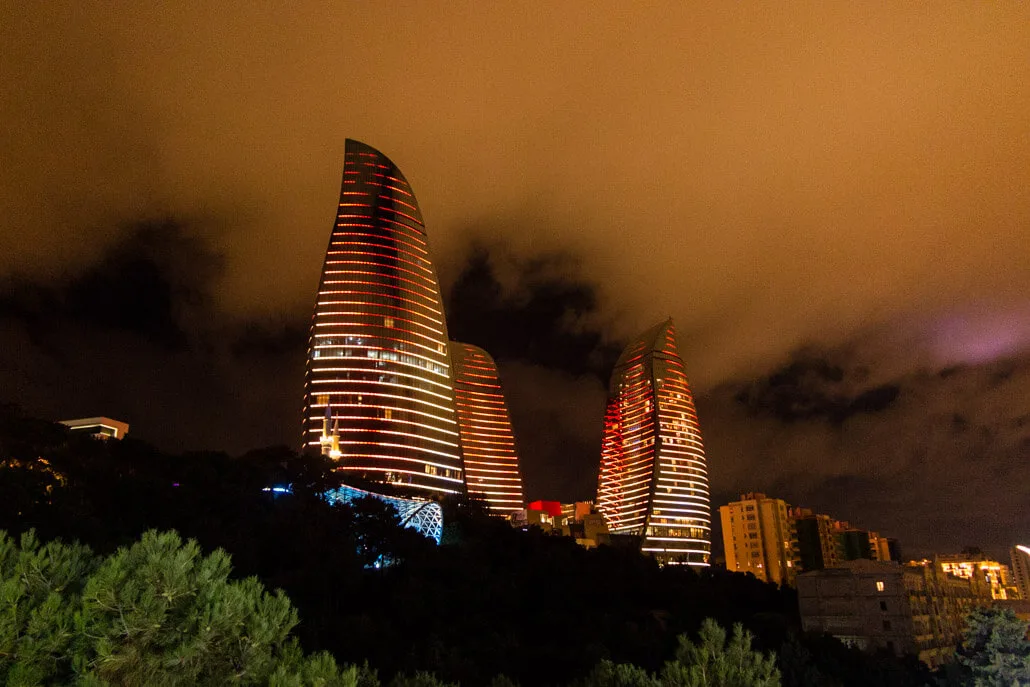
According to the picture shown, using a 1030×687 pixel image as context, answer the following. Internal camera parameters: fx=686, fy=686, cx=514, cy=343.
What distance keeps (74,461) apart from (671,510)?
157 meters

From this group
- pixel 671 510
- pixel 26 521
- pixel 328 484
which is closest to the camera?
pixel 26 521

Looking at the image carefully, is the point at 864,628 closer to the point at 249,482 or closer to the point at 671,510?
the point at 249,482

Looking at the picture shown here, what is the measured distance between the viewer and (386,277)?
486 ft

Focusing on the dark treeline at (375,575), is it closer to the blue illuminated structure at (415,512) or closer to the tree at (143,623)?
the blue illuminated structure at (415,512)

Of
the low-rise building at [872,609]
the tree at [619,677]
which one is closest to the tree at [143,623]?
the tree at [619,677]

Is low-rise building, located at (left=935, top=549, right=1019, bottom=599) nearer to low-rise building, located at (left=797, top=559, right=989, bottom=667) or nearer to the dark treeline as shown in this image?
low-rise building, located at (left=797, top=559, right=989, bottom=667)

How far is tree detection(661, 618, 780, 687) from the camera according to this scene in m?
22.3

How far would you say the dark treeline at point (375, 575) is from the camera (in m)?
49.3

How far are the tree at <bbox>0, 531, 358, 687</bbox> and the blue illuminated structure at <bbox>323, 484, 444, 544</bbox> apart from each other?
67273mm

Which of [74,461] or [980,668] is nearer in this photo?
[980,668]

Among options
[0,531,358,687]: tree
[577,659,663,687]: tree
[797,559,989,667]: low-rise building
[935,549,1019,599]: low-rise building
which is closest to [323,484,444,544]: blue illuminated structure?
[797,559,989,667]: low-rise building

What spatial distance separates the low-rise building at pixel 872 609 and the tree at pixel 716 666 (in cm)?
5978

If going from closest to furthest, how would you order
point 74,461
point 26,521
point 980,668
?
point 980,668 → point 26,521 → point 74,461

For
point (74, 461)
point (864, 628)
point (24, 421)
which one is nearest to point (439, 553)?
point (74, 461)
